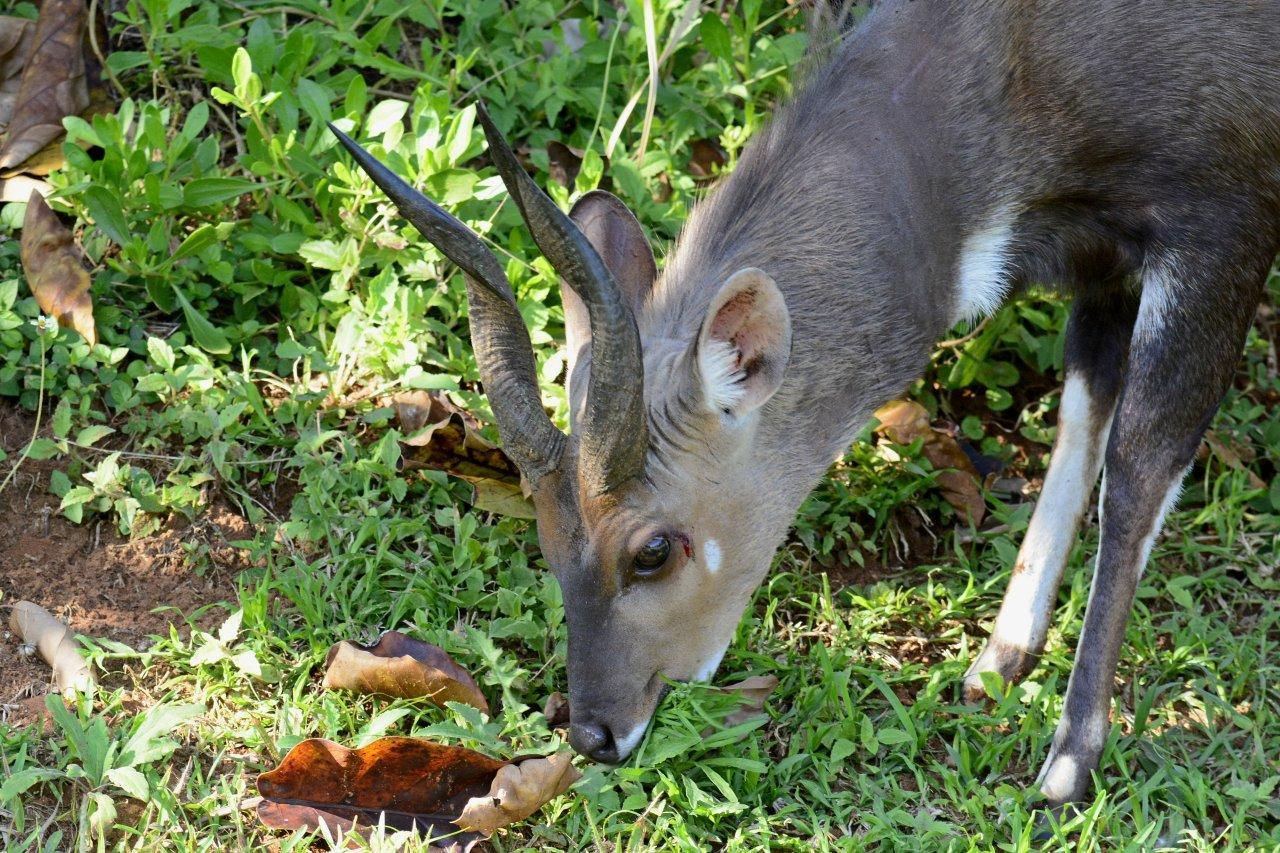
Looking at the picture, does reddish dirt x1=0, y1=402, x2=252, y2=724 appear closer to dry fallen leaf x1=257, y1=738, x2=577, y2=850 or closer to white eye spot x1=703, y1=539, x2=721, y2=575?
dry fallen leaf x1=257, y1=738, x2=577, y2=850

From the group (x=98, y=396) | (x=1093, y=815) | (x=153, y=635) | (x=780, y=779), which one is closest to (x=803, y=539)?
(x=780, y=779)

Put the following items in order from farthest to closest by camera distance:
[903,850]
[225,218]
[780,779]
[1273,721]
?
[225,218] → [1273,721] → [780,779] → [903,850]

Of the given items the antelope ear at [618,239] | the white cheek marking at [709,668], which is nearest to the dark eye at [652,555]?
the white cheek marking at [709,668]

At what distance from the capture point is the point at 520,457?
404 cm

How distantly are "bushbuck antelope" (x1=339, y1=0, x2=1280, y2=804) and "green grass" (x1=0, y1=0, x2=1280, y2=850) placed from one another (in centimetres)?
33

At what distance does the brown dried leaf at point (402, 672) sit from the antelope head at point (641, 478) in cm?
38

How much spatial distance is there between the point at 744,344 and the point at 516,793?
134 cm

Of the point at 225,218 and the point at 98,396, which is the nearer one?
the point at 98,396

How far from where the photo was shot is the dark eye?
404cm

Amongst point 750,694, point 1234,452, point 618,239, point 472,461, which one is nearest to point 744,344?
point 618,239

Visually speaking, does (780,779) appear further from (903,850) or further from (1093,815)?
(1093,815)

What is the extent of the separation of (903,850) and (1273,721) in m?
1.49

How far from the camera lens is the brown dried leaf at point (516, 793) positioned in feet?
12.5

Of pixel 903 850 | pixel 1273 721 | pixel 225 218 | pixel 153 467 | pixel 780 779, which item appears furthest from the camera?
pixel 225 218
